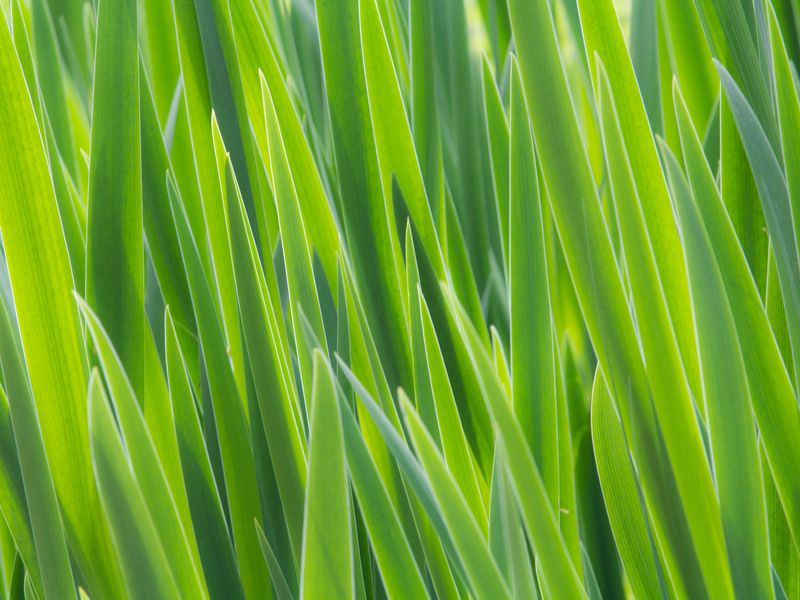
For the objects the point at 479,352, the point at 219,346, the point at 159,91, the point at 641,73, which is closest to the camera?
the point at 479,352

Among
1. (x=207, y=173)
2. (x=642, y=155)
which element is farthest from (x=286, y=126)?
(x=642, y=155)

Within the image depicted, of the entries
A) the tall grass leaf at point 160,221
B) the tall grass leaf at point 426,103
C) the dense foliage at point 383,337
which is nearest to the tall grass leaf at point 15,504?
the dense foliage at point 383,337

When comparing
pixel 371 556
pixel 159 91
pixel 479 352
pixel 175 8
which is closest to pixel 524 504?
pixel 479 352

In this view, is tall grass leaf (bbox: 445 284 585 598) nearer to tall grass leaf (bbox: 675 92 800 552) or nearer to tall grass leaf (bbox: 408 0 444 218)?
tall grass leaf (bbox: 675 92 800 552)

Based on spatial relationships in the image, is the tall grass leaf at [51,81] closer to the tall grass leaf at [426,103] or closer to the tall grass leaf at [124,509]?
the tall grass leaf at [426,103]

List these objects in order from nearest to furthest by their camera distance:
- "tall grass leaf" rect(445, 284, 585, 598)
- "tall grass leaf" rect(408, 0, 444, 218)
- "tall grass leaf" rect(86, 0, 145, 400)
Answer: "tall grass leaf" rect(445, 284, 585, 598) < "tall grass leaf" rect(86, 0, 145, 400) < "tall grass leaf" rect(408, 0, 444, 218)

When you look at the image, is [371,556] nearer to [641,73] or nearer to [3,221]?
[3,221]

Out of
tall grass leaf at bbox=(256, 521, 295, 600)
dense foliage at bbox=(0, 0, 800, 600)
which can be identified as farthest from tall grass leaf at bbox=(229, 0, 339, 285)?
tall grass leaf at bbox=(256, 521, 295, 600)
